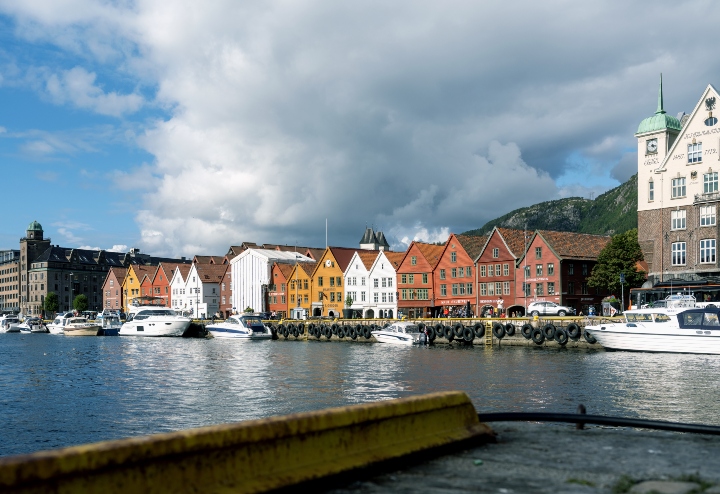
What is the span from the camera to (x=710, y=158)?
70438 millimetres

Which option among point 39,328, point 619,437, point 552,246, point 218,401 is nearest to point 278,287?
point 39,328

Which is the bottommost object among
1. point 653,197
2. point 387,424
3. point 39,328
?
point 39,328

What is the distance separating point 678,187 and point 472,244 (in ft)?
108

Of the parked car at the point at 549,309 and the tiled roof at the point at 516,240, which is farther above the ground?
the tiled roof at the point at 516,240

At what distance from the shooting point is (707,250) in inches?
2763

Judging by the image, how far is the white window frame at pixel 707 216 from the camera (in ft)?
229

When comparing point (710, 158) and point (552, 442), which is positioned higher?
point (710, 158)

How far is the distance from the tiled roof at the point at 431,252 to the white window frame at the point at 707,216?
4035 centimetres

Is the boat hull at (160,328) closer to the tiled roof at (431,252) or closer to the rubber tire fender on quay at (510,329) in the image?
the tiled roof at (431,252)

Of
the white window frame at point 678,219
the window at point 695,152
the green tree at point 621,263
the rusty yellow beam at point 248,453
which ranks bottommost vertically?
the rusty yellow beam at point 248,453

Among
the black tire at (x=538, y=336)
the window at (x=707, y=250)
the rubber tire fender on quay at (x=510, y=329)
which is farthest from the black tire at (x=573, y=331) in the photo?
the window at (x=707, y=250)

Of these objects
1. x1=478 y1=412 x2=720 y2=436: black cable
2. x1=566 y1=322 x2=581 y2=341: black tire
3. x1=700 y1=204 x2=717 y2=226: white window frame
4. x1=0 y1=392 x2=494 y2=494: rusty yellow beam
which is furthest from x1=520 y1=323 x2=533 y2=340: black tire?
x1=0 y1=392 x2=494 y2=494: rusty yellow beam

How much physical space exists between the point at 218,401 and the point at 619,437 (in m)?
22.0

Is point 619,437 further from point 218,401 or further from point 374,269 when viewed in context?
point 374,269
